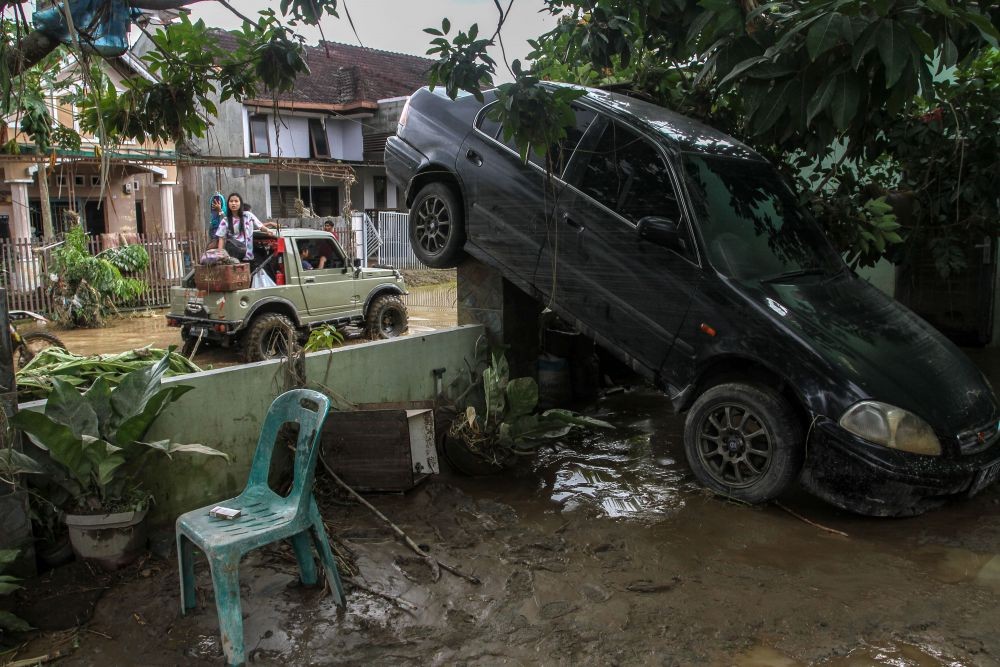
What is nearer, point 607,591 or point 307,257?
point 607,591

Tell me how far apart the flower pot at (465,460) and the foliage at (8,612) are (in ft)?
9.04

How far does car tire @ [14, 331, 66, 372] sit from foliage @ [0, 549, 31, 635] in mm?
4256

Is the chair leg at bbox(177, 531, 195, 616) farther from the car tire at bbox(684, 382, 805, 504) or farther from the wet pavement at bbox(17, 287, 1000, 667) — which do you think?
the car tire at bbox(684, 382, 805, 504)

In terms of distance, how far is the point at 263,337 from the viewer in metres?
9.77

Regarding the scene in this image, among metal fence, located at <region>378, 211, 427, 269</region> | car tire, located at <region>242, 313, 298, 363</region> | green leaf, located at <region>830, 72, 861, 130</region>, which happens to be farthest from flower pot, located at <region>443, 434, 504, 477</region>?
metal fence, located at <region>378, 211, 427, 269</region>

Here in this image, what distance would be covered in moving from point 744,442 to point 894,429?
88cm

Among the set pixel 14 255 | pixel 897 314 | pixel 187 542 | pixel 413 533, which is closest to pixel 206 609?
pixel 187 542

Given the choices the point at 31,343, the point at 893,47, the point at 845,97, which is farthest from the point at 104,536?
the point at 31,343

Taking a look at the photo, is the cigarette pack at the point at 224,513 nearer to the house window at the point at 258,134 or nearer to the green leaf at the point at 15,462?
the green leaf at the point at 15,462

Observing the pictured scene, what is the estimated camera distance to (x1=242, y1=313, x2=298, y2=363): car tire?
9.64 m

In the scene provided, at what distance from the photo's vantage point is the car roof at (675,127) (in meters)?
5.49

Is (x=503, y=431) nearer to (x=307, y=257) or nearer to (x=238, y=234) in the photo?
(x=307, y=257)

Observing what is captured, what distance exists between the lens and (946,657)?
125 inches

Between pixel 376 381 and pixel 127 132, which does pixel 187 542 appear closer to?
pixel 376 381
